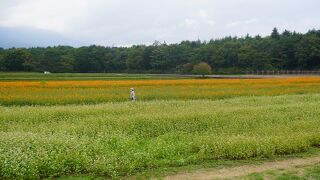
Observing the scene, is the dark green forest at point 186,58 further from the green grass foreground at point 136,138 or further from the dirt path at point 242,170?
the dirt path at point 242,170

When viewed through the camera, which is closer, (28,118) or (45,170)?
(45,170)

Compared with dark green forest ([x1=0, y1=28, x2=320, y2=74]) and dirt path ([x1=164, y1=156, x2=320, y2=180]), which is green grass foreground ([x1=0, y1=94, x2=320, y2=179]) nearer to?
dirt path ([x1=164, y1=156, x2=320, y2=180])

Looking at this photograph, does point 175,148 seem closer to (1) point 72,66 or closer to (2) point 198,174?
(2) point 198,174

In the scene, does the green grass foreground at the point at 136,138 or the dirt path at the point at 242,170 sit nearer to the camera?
the dirt path at the point at 242,170

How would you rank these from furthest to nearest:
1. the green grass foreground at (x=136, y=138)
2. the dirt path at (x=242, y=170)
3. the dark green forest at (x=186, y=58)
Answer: the dark green forest at (x=186, y=58), the green grass foreground at (x=136, y=138), the dirt path at (x=242, y=170)

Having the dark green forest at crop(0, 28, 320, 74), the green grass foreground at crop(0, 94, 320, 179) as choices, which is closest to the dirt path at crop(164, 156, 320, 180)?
the green grass foreground at crop(0, 94, 320, 179)

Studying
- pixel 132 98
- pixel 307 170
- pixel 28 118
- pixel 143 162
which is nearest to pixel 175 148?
pixel 143 162

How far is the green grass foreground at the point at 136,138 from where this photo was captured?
40.1ft

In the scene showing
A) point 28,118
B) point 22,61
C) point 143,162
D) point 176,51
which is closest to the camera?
point 143,162

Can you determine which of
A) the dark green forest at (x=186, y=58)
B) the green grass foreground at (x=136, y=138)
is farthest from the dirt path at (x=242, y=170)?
the dark green forest at (x=186, y=58)

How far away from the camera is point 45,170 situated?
11.9m

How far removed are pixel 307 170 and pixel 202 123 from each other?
7414 mm

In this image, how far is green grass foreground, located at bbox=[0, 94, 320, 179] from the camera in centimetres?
1222

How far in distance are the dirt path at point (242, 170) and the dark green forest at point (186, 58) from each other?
8704cm
